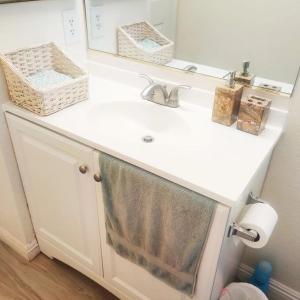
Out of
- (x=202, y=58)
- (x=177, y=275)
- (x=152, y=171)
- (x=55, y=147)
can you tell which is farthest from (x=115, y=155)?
(x=202, y=58)

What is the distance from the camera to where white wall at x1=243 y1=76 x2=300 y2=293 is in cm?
112

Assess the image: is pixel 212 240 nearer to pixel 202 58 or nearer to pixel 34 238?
pixel 202 58

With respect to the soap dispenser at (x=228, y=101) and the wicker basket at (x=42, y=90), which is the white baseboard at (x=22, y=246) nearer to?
the wicker basket at (x=42, y=90)

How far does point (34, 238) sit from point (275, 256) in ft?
4.08

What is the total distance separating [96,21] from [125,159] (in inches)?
33.5

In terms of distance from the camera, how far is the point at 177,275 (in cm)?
102

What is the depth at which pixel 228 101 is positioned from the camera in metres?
1.08

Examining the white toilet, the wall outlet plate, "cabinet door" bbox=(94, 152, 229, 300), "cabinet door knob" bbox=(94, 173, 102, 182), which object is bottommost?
the white toilet

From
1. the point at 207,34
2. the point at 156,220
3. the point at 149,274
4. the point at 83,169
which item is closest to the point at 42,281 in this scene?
the point at 149,274

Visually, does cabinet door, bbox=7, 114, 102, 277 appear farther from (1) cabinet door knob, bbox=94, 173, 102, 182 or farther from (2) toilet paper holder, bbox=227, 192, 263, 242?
(2) toilet paper holder, bbox=227, 192, 263, 242

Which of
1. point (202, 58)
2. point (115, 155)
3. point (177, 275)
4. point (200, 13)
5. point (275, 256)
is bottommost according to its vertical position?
point (275, 256)

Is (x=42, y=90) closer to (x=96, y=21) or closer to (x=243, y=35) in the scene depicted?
(x=96, y=21)

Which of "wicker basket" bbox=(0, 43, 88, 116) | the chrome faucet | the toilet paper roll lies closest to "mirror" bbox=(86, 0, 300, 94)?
the chrome faucet

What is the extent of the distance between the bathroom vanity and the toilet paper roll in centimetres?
4
